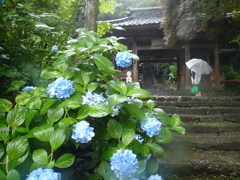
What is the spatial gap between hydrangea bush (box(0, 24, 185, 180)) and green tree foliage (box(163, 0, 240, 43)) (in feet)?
13.3

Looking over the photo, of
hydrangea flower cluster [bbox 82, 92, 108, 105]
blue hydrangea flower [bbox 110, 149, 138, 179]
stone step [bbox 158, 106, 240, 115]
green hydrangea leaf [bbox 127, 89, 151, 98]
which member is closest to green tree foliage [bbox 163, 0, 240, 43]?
stone step [bbox 158, 106, 240, 115]

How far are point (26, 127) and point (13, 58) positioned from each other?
2.74 ft

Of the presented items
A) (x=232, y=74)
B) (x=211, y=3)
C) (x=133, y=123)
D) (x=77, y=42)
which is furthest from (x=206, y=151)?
(x=232, y=74)

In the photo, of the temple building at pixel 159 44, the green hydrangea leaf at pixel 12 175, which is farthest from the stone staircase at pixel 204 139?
the temple building at pixel 159 44

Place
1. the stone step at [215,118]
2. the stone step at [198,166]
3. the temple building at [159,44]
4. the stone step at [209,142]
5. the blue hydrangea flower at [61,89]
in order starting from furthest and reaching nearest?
the temple building at [159,44]
the stone step at [215,118]
the stone step at [209,142]
the stone step at [198,166]
the blue hydrangea flower at [61,89]

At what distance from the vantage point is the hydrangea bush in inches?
29.0

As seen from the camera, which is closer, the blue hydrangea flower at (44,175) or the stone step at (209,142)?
the blue hydrangea flower at (44,175)

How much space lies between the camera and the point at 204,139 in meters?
3.01

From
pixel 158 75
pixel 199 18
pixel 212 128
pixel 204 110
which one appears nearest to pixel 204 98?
pixel 204 110

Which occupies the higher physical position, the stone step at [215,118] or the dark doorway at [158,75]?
the dark doorway at [158,75]

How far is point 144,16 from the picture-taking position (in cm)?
987

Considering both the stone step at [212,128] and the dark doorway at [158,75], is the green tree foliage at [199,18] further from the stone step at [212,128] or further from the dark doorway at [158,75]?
the dark doorway at [158,75]

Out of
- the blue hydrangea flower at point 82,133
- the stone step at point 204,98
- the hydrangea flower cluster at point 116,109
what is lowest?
the stone step at point 204,98

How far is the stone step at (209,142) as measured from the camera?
2.80 meters
